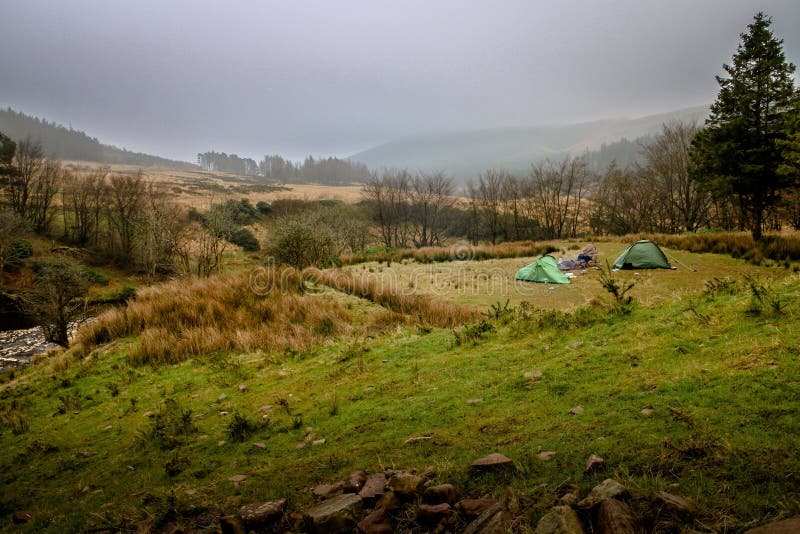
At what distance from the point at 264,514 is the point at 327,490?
14.4 inches

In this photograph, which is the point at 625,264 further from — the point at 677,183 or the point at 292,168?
the point at 292,168

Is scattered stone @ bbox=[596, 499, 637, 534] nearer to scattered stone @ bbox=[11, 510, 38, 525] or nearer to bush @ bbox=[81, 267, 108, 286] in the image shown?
scattered stone @ bbox=[11, 510, 38, 525]

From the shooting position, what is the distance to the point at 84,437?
160 inches

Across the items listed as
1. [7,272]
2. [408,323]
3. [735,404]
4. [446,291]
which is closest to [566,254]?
[446,291]

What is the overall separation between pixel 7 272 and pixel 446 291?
3419cm

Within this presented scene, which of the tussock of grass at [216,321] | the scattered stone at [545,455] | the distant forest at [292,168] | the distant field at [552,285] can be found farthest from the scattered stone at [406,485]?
the distant forest at [292,168]

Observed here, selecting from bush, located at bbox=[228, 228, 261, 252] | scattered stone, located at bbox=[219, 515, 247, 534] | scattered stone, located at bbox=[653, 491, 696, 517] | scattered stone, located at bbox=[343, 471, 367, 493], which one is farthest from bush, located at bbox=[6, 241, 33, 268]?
scattered stone, located at bbox=[653, 491, 696, 517]

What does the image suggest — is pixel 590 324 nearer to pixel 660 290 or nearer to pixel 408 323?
pixel 408 323

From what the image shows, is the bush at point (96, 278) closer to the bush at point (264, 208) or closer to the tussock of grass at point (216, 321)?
the tussock of grass at point (216, 321)

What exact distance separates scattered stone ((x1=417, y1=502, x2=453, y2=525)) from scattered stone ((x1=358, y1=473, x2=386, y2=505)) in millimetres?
333

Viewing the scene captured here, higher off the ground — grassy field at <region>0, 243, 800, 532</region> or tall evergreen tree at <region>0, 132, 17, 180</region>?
tall evergreen tree at <region>0, 132, 17, 180</region>

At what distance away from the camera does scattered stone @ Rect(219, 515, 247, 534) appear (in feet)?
6.70

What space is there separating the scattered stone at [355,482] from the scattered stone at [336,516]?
0.65ft

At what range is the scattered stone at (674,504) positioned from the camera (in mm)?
1516
